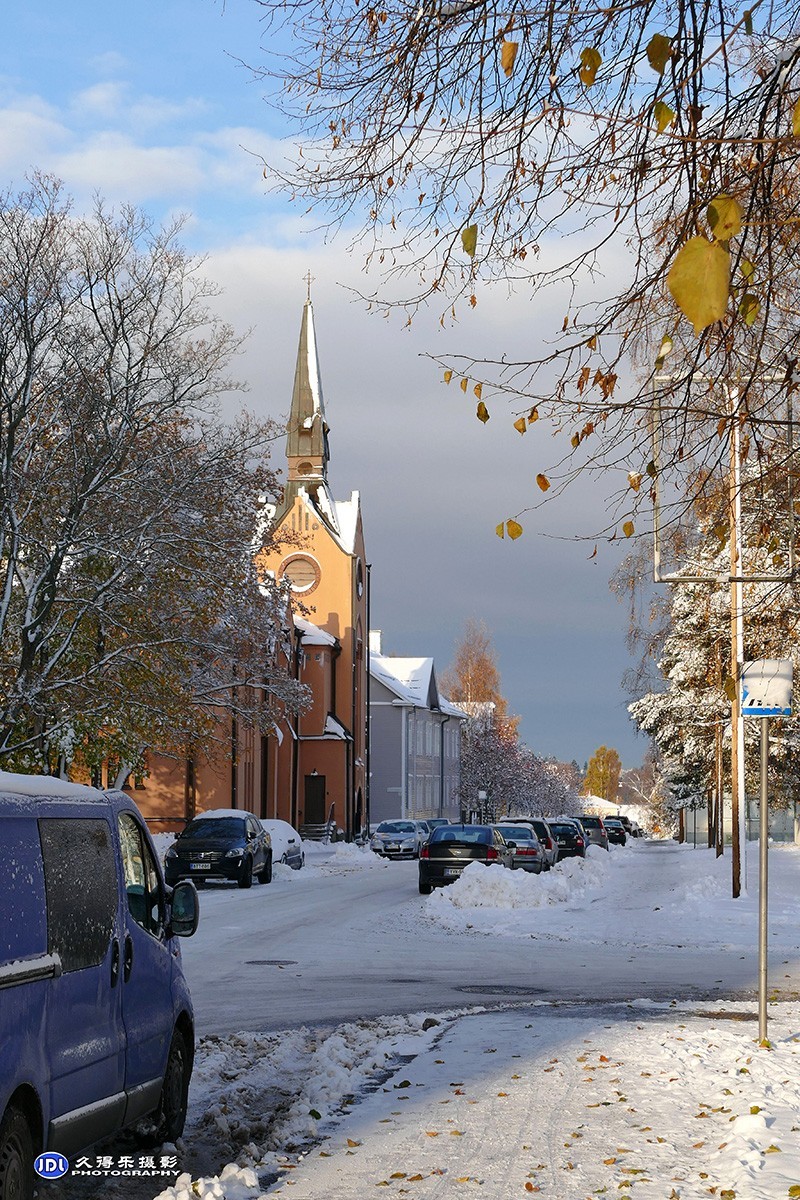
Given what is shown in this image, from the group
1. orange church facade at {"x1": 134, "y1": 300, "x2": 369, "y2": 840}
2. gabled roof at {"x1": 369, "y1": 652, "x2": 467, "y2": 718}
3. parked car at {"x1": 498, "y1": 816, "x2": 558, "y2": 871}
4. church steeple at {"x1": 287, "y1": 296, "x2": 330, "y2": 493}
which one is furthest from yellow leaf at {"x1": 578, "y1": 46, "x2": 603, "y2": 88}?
gabled roof at {"x1": 369, "y1": 652, "x2": 467, "y2": 718}

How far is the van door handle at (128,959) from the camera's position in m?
6.80

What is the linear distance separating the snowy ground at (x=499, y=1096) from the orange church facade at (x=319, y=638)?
49.5 meters

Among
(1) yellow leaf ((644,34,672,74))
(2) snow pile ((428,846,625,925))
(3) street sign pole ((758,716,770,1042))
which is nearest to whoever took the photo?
(1) yellow leaf ((644,34,672,74))

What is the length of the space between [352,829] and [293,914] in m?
52.6

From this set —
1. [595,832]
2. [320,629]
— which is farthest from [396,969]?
[320,629]

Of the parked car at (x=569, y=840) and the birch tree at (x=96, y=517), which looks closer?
the birch tree at (x=96, y=517)

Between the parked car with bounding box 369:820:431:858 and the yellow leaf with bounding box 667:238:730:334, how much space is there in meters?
54.9

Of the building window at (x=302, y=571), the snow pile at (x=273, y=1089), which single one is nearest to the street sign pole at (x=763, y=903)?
the snow pile at (x=273, y=1089)

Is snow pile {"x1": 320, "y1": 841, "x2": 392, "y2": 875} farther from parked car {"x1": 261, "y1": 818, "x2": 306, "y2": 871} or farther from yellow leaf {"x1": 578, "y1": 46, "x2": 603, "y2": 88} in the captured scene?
yellow leaf {"x1": 578, "y1": 46, "x2": 603, "y2": 88}

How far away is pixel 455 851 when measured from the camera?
30.2 metres

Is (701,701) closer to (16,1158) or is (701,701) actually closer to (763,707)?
(763,707)

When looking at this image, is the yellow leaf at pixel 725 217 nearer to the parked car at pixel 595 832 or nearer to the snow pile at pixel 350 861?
the snow pile at pixel 350 861

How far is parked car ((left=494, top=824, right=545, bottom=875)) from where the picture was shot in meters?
35.1

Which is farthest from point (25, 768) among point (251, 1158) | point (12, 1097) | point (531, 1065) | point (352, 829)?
point (352, 829)
